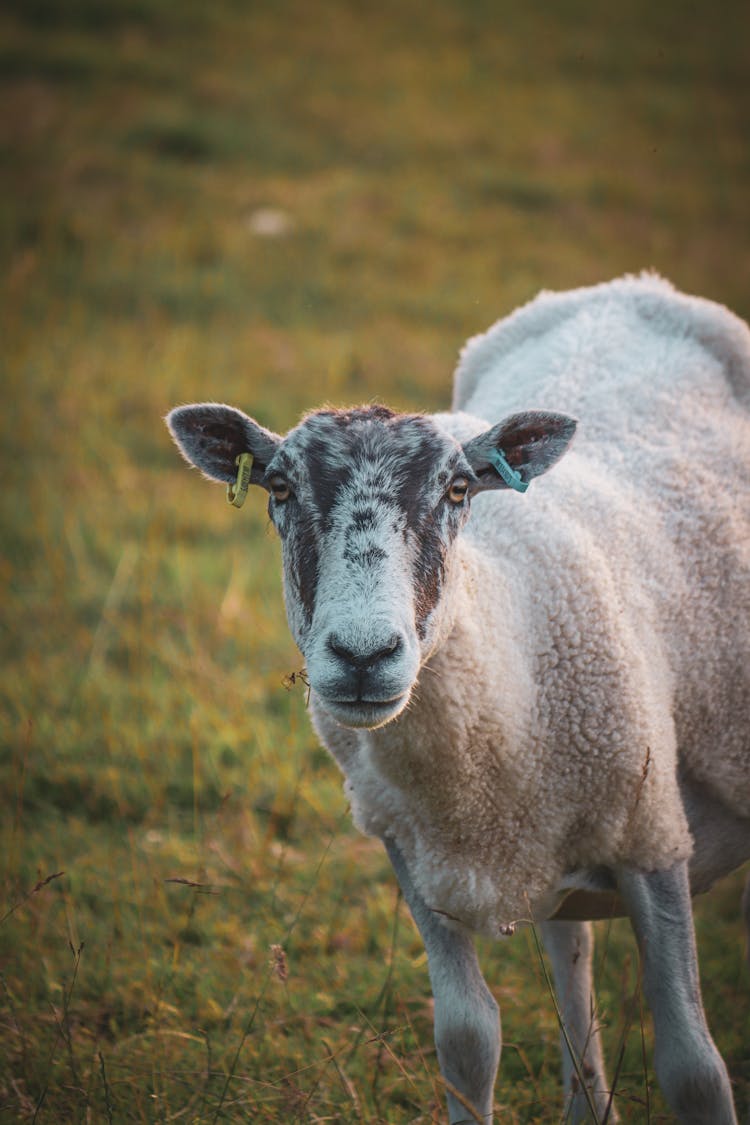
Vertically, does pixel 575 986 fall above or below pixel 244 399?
below

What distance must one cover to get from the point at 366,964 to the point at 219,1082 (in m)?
0.97

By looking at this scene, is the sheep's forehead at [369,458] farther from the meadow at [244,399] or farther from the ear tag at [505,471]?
the meadow at [244,399]

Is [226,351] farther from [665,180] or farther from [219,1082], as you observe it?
[219,1082]

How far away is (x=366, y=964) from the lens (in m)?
4.39

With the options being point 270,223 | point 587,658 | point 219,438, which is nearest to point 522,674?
point 587,658

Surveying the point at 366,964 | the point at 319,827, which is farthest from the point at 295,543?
the point at 319,827

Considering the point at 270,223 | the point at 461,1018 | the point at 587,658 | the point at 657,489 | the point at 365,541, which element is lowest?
the point at 461,1018

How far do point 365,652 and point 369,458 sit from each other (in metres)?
0.58

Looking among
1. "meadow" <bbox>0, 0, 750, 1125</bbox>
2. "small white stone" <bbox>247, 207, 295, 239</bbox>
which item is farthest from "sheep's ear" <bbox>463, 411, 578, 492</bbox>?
"small white stone" <bbox>247, 207, 295, 239</bbox>

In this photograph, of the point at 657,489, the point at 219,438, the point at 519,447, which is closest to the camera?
the point at 519,447

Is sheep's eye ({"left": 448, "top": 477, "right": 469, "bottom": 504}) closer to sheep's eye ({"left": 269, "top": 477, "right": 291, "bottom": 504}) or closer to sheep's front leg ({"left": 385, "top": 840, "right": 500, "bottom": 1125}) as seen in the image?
sheep's eye ({"left": 269, "top": 477, "right": 291, "bottom": 504})

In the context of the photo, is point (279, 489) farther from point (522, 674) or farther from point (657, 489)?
point (657, 489)

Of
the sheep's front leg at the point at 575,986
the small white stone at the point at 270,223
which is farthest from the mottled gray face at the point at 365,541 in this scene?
the small white stone at the point at 270,223

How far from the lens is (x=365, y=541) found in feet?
9.04
